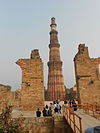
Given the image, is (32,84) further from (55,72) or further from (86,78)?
(55,72)

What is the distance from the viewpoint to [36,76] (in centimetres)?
1009

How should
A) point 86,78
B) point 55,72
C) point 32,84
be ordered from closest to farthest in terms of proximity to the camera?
point 32,84
point 86,78
point 55,72

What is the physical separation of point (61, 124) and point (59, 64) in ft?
78.4

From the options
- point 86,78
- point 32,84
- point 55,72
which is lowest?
point 32,84

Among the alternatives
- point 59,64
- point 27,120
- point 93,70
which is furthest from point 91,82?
point 59,64

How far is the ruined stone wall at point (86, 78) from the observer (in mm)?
9703

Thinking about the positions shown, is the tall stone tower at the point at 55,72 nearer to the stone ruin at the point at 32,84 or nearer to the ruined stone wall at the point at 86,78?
the ruined stone wall at the point at 86,78

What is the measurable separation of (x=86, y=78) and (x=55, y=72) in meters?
19.0

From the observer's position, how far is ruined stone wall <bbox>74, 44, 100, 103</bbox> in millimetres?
9703

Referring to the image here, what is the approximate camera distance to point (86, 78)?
10094 mm

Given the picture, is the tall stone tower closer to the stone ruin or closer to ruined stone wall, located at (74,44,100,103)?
ruined stone wall, located at (74,44,100,103)

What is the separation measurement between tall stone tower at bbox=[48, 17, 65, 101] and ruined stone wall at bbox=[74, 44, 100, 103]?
57.0 ft

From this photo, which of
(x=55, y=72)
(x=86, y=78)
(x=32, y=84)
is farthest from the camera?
(x=55, y=72)

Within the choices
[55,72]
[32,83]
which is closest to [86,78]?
[32,83]
